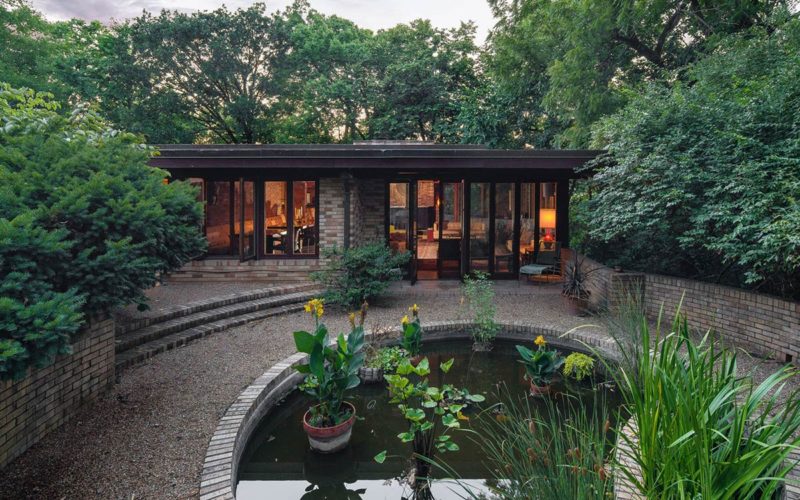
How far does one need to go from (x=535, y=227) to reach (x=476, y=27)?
1278cm

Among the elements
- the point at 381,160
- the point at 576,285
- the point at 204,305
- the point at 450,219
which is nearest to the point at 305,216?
the point at 381,160

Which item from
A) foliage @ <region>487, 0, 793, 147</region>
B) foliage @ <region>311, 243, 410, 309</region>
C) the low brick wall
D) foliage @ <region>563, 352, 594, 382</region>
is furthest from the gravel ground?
foliage @ <region>487, 0, 793, 147</region>

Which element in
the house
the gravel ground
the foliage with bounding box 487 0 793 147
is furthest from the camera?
the foliage with bounding box 487 0 793 147

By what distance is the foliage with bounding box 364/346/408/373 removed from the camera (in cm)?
550

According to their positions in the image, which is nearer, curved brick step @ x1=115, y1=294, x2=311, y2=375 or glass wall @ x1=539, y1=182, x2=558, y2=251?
curved brick step @ x1=115, y1=294, x2=311, y2=375

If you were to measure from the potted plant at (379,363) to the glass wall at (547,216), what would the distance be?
6.15 metres

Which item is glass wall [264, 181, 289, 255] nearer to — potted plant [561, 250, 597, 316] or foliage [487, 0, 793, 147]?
potted plant [561, 250, 597, 316]

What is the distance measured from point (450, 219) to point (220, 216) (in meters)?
5.14

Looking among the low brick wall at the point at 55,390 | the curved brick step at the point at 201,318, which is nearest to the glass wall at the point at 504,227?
the curved brick step at the point at 201,318

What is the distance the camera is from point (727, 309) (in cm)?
614

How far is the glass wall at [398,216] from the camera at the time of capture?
428 inches

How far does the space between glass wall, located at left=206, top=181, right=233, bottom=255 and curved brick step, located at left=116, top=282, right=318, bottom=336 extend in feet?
6.34

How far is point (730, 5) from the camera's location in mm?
9219

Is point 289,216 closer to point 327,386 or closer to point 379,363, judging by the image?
point 379,363
